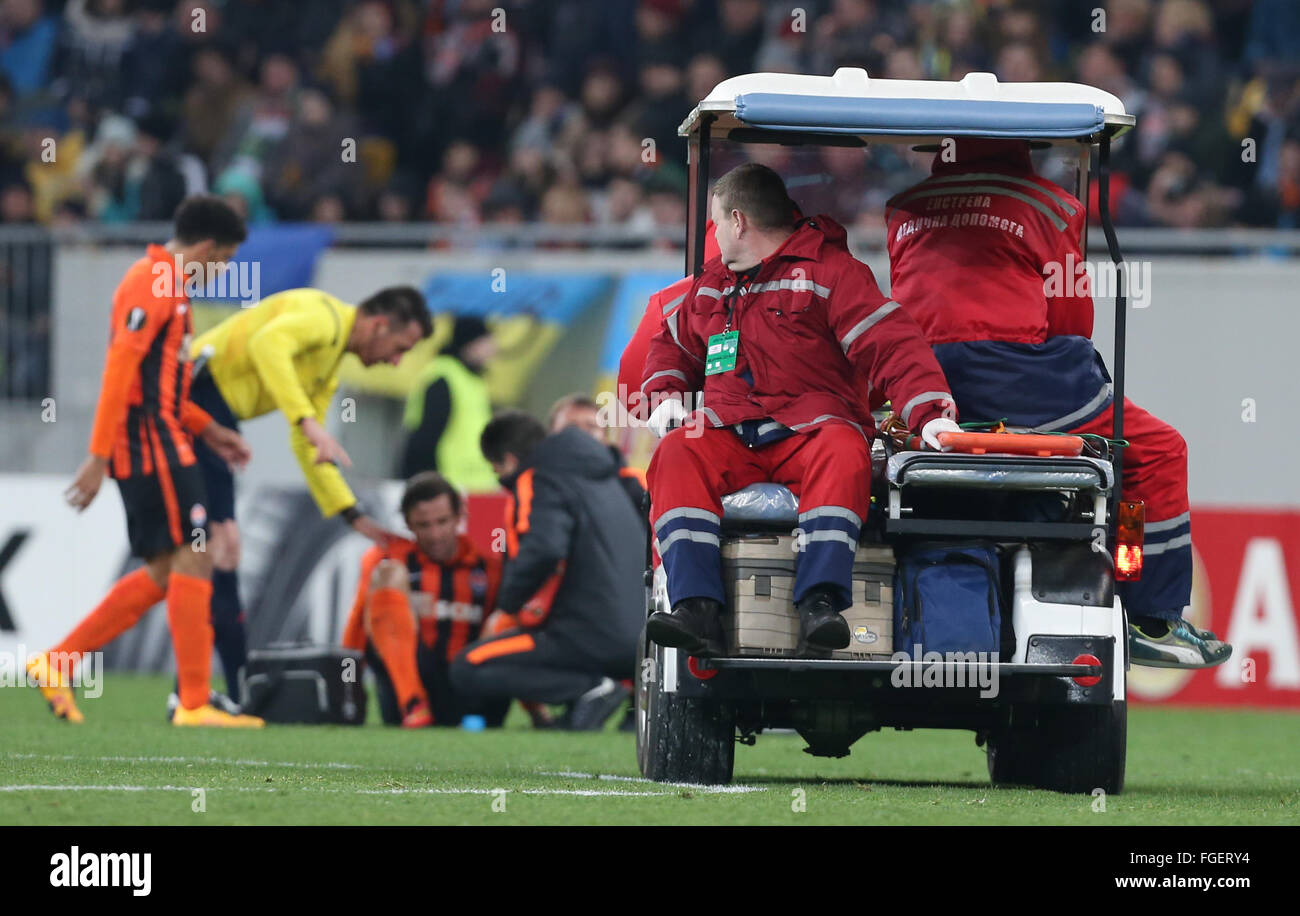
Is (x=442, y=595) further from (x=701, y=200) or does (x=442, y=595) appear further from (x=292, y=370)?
(x=701, y=200)

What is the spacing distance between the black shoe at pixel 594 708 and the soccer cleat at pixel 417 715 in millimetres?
698

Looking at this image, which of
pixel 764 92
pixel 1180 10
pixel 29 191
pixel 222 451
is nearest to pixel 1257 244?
pixel 1180 10

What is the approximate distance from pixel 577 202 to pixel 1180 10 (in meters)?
4.67

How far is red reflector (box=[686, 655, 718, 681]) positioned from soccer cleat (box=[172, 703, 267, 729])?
3756mm

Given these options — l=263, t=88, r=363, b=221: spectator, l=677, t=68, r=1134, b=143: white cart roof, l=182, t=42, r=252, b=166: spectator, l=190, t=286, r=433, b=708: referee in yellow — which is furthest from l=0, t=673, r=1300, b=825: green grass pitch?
l=182, t=42, r=252, b=166: spectator

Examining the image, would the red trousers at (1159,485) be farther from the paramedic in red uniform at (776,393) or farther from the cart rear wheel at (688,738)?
the cart rear wheel at (688,738)

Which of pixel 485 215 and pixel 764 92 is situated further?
pixel 485 215

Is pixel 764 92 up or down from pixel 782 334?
up

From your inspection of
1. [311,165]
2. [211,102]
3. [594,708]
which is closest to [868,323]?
[594,708]

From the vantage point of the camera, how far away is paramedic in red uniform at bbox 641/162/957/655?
20.4ft

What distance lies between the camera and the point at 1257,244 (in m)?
14.0

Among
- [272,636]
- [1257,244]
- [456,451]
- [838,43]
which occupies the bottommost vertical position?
[272,636]

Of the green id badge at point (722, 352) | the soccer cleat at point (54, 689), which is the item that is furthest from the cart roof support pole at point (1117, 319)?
the soccer cleat at point (54, 689)

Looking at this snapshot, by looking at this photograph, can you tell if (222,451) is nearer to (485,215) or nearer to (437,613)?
(437,613)
